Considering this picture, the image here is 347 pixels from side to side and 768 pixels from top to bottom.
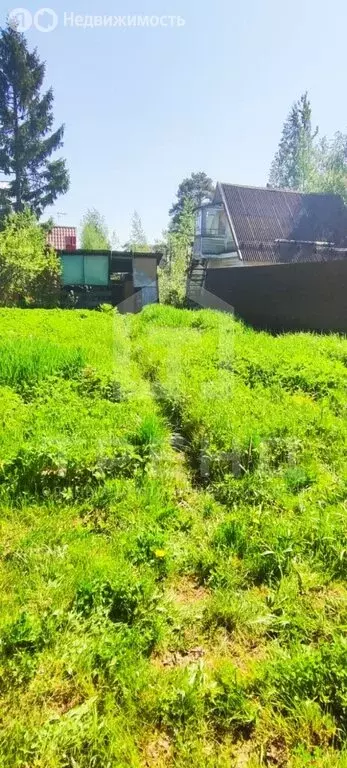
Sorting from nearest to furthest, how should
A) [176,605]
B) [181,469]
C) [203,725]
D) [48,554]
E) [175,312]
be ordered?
[203,725] → [176,605] → [48,554] → [181,469] → [175,312]

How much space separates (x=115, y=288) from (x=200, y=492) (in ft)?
48.6

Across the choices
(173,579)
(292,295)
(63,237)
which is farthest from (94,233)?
(173,579)

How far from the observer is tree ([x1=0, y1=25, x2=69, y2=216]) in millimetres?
21766

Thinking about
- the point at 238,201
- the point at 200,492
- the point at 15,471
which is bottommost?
the point at 200,492

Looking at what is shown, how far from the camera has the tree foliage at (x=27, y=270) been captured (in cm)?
1394

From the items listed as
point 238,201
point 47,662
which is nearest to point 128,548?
point 47,662

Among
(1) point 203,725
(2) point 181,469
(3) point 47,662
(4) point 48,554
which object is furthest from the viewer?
(2) point 181,469

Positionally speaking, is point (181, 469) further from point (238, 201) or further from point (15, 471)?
point (238, 201)

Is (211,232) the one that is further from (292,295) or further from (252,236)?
(292,295)

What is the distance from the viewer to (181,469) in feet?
9.77

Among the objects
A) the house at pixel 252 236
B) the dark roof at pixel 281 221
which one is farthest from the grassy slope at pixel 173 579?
the dark roof at pixel 281 221

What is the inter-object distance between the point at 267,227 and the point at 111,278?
7203 millimetres

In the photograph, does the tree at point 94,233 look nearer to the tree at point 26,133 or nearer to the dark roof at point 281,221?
the tree at point 26,133

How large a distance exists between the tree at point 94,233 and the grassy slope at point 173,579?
24757 millimetres
